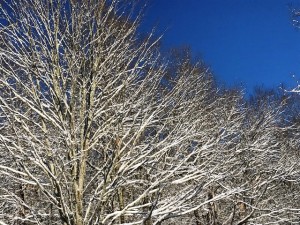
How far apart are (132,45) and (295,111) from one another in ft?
60.2

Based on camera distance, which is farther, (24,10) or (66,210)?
(24,10)

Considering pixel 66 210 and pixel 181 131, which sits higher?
pixel 181 131

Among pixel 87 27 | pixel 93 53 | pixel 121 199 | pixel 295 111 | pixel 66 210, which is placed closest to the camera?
pixel 66 210

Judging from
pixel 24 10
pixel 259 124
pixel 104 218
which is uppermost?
pixel 259 124

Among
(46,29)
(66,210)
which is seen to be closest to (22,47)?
(46,29)

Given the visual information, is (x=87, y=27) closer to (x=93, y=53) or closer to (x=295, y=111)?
(x=93, y=53)

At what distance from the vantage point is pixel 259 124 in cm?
1472

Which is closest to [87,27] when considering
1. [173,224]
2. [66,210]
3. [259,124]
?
[66,210]

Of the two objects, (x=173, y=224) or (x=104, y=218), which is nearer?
(x=104, y=218)

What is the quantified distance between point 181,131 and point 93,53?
219cm

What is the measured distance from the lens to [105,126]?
595cm

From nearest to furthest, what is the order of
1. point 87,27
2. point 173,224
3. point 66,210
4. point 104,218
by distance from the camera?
point 66,210
point 104,218
point 87,27
point 173,224

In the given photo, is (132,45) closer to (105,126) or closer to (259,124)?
(105,126)

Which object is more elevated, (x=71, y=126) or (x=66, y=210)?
(x=71, y=126)
